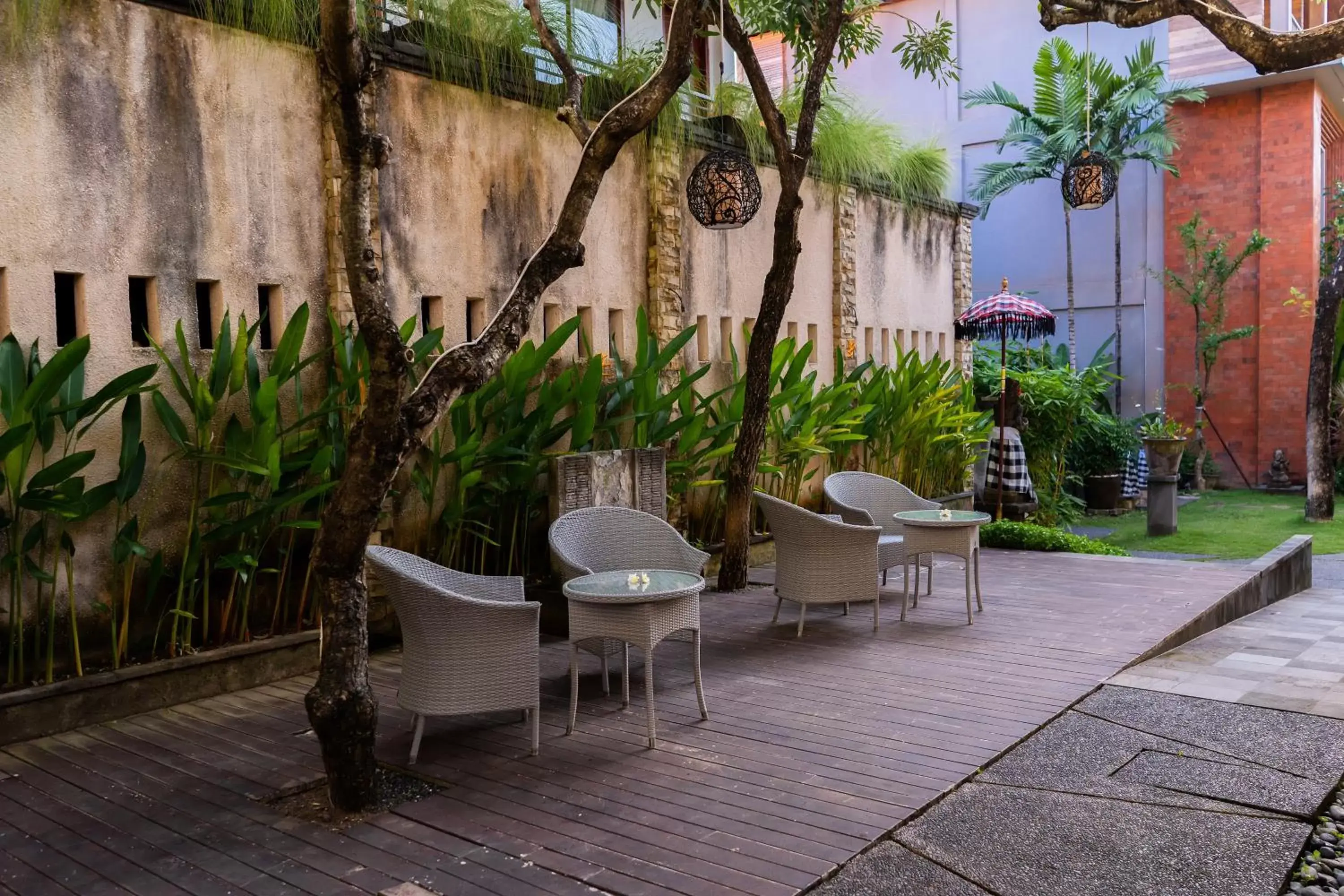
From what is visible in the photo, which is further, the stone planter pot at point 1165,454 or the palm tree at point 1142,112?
the palm tree at point 1142,112

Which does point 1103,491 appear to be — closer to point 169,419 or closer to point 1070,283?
point 1070,283

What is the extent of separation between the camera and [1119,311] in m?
16.7

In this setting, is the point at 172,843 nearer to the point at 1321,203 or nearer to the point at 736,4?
the point at 736,4

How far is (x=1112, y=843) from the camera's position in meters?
3.05

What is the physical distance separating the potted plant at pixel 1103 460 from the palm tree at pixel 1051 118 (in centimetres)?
92

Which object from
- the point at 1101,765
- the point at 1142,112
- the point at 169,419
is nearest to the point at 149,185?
the point at 169,419

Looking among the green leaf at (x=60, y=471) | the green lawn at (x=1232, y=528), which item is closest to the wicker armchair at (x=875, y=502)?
the green leaf at (x=60, y=471)

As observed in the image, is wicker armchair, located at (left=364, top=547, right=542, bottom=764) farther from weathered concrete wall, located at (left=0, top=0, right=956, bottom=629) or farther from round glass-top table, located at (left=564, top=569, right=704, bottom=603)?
weathered concrete wall, located at (left=0, top=0, right=956, bottom=629)

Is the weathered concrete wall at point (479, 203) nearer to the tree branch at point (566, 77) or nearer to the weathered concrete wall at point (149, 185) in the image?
the weathered concrete wall at point (149, 185)

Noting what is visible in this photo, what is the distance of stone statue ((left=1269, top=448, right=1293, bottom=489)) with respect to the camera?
15734 millimetres

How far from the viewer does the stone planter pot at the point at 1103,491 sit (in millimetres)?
A: 14000

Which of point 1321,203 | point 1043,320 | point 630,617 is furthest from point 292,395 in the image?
point 1321,203

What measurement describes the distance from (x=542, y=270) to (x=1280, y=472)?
50.0ft

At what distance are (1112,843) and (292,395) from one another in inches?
161
